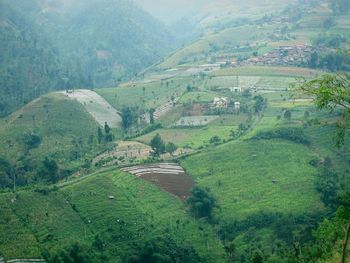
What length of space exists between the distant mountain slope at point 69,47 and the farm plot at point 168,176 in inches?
1728

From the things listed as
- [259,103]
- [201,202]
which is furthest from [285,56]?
[201,202]

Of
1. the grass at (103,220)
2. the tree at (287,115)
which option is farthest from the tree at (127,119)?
the grass at (103,220)

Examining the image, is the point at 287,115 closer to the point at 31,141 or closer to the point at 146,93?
the point at 146,93

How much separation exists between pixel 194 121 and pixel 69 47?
10191 cm

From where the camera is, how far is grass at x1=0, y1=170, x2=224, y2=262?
130 ft

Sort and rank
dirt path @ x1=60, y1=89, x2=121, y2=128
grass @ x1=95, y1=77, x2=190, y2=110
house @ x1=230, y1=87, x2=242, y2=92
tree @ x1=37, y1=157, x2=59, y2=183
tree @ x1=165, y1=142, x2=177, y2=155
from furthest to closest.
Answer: grass @ x1=95, y1=77, x2=190, y2=110, house @ x1=230, y1=87, x2=242, y2=92, dirt path @ x1=60, y1=89, x2=121, y2=128, tree @ x1=165, y1=142, x2=177, y2=155, tree @ x1=37, y1=157, x2=59, y2=183

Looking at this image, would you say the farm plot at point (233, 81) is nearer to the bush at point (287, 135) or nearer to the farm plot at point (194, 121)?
the farm plot at point (194, 121)

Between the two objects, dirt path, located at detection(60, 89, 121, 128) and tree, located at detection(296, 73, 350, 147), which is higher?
tree, located at detection(296, 73, 350, 147)

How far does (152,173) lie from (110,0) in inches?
5684

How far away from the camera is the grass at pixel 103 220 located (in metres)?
39.7

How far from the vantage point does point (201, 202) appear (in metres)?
45.0

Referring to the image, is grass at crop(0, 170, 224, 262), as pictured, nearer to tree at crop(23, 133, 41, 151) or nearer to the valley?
the valley

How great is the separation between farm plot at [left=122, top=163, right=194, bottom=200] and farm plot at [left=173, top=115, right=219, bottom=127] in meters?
17.0

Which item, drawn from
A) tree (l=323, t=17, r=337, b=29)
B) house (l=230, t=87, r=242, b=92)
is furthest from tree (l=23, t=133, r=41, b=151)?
tree (l=323, t=17, r=337, b=29)
